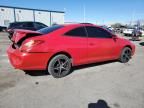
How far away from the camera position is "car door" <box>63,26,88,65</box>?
563 centimetres

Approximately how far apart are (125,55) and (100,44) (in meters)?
1.65

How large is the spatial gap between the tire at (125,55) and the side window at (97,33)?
104cm

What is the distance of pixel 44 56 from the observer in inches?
203

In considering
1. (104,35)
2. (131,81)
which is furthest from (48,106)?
(104,35)

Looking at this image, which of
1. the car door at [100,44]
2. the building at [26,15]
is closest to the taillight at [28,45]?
the car door at [100,44]

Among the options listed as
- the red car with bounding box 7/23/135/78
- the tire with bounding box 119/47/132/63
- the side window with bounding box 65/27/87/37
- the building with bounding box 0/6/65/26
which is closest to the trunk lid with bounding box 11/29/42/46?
the red car with bounding box 7/23/135/78

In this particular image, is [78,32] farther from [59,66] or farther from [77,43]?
[59,66]

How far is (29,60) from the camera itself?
496cm

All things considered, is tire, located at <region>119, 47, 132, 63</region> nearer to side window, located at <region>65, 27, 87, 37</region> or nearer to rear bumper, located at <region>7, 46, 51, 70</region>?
side window, located at <region>65, 27, 87, 37</region>

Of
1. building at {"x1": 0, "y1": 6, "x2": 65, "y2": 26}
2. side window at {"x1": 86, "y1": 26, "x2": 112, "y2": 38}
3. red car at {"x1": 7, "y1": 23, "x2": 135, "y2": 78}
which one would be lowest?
red car at {"x1": 7, "y1": 23, "x2": 135, "y2": 78}

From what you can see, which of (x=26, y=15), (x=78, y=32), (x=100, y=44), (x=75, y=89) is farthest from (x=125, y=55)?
(x=26, y=15)

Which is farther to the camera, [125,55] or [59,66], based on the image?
Answer: [125,55]

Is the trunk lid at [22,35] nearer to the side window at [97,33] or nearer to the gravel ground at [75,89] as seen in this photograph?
the gravel ground at [75,89]

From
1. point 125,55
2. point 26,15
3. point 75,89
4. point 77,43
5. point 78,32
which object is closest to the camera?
point 75,89
